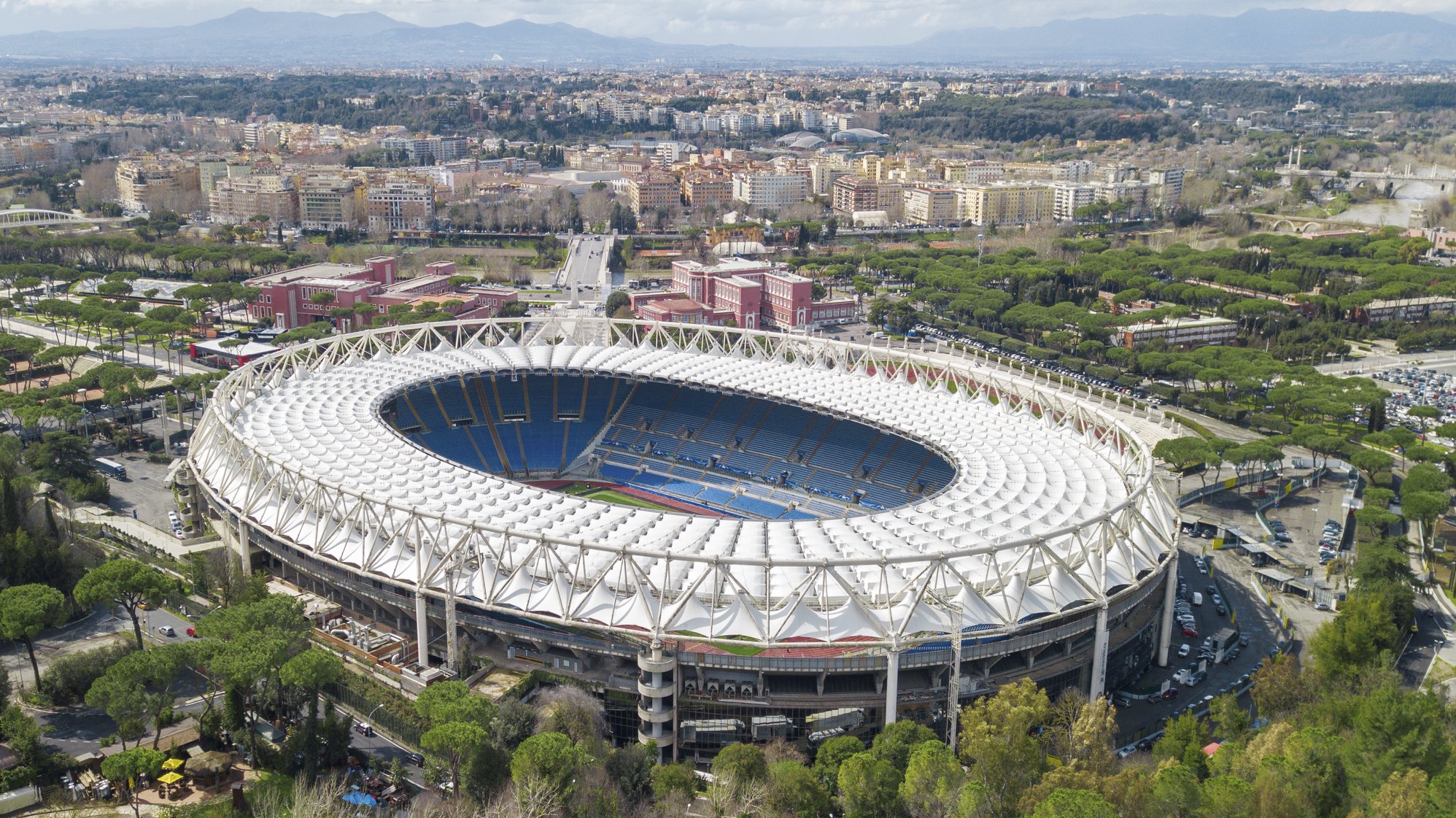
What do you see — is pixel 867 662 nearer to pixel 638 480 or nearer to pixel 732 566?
pixel 732 566

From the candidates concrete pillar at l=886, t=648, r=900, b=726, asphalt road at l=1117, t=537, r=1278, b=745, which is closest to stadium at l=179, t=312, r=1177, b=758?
concrete pillar at l=886, t=648, r=900, b=726

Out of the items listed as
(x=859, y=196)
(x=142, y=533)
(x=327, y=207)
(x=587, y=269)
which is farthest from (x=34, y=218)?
(x=142, y=533)

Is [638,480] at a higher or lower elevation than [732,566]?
lower

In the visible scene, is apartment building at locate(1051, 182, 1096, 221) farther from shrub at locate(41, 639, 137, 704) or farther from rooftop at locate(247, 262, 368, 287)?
shrub at locate(41, 639, 137, 704)

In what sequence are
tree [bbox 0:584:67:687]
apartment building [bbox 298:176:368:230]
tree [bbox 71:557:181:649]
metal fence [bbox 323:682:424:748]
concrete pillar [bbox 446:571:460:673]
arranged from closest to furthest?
metal fence [bbox 323:682:424:748], tree [bbox 0:584:67:687], concrete pillar [bbox 446:571:460:673], tree [bbox 71:557:181:649], apartment building [bbox 298:176:368:230]

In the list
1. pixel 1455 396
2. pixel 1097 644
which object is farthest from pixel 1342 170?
pixel 1097 644

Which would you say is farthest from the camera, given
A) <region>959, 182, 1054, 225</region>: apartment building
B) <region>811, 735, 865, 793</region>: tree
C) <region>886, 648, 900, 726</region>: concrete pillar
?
<region>959, 182, 1054, 225</region>: apartment building

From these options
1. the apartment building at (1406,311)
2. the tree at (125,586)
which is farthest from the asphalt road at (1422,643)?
the apartment building at (1406,311)
